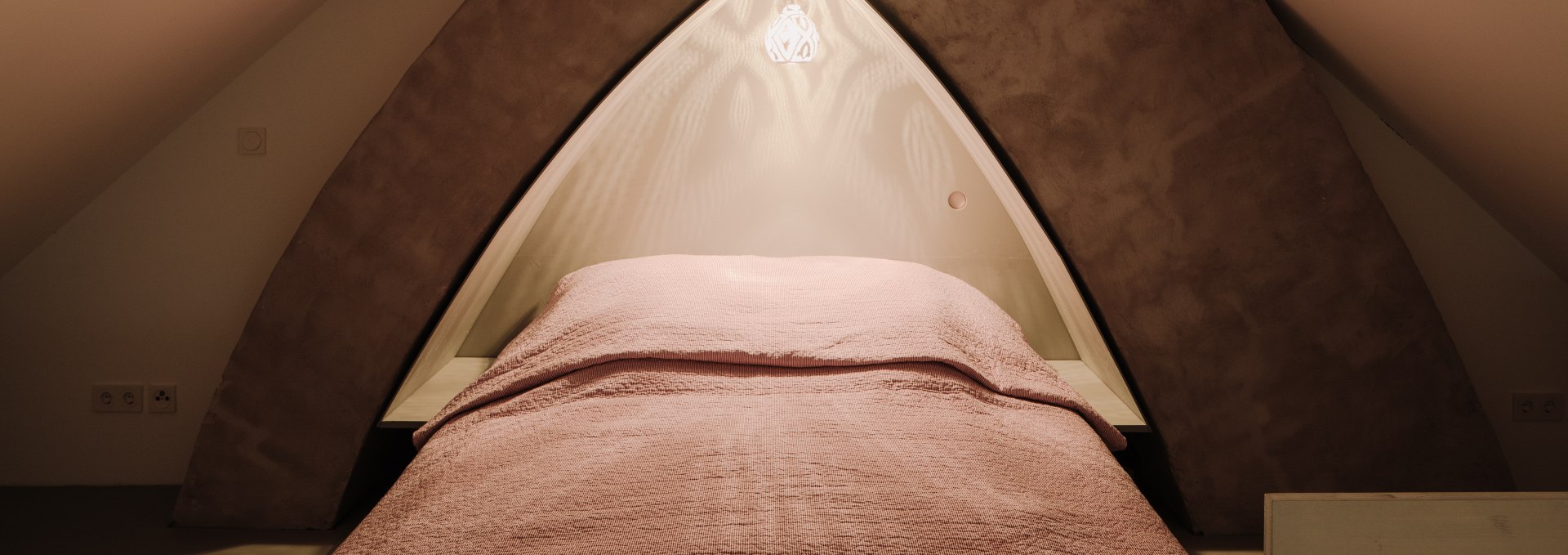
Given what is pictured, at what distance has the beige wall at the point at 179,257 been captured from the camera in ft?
7.37

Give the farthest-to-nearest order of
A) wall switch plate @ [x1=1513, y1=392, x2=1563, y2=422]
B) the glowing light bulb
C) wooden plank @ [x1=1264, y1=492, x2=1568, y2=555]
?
wall switch plate @ [x1=1513, y1=392, x2=1563, y2=422] < the glowing light bulb < wooden plank @ [x1=1264, y1=492, x2=1568, y2=555]

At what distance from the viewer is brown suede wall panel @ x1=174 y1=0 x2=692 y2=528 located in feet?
6.18

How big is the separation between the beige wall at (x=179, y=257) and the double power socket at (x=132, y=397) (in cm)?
2

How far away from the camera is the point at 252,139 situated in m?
2.26

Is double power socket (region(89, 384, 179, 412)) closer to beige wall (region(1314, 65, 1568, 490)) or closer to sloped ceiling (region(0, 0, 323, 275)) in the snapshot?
sloped ceiling (region(0, 0, 323, 275))

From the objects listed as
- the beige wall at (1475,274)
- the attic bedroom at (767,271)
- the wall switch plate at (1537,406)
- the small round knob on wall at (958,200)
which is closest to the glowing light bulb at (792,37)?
the attic bedroom at (767,271)

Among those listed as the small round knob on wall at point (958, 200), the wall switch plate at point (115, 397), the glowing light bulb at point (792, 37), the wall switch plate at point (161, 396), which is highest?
the glowing light bulb at point (792, 37)

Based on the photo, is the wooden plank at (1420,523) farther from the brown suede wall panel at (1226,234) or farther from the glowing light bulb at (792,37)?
the glowing light bulb at (792,37)

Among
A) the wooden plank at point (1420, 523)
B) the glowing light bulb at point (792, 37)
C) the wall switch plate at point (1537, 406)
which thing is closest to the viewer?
the wooden plank at point (1420, 523)

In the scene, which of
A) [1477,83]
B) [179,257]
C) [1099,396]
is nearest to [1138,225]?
[1099,396]

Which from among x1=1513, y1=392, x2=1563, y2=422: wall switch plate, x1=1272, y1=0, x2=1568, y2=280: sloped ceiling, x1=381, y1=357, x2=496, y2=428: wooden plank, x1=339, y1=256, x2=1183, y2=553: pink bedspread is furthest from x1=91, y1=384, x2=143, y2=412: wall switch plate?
x1=1513, y1=392, x2=1563, y2=422: wall switch plate

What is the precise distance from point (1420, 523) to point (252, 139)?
243 centimetres

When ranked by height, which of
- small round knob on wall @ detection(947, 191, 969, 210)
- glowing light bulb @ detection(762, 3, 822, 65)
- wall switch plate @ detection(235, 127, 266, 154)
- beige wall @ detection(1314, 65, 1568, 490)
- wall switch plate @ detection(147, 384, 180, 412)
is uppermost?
beige wall @ detection(1314, 65, 1568, 490)

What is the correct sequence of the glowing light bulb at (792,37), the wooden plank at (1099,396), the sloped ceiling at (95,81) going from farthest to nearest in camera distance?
the glowing light bulb at (792,37) < the wooden plank at (1099,396) < the sloped ceiling at (95,81)
